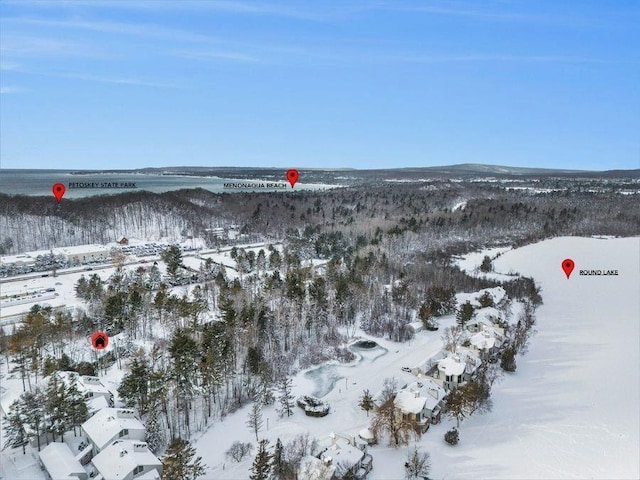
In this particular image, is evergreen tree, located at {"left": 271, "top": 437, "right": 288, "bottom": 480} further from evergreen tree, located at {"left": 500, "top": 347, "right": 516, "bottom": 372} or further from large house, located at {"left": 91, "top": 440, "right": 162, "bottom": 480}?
evergreen tree, located at {"left": 500, "top": 347, "right": 516, "bottom": 372}

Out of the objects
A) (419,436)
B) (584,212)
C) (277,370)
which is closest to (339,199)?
(584,212)

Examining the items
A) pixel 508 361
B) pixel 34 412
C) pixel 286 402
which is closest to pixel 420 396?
pixel 286 402

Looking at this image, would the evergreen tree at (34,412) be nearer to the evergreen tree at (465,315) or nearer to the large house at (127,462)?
the large house at (127,462)

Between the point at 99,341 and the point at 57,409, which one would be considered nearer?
the point at 57,409

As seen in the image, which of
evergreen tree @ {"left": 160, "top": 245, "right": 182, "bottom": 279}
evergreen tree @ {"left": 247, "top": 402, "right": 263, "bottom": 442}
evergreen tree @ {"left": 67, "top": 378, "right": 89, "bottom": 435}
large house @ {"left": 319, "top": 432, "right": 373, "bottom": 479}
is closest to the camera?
large house @ {"left": 319, "top": 432, "right": 373, "bottom": 479}

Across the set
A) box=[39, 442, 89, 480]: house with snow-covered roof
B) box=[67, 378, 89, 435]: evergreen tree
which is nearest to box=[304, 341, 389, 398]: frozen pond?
box=[67, 378, 89, 435]: evergreen tree

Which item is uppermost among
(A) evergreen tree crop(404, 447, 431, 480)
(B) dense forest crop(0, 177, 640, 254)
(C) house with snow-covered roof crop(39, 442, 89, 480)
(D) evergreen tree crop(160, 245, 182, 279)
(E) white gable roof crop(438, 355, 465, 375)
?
(B) dense forest crop(0, 177, 640, 254)

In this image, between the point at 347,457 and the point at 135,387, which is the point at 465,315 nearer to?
the point at 347,457
